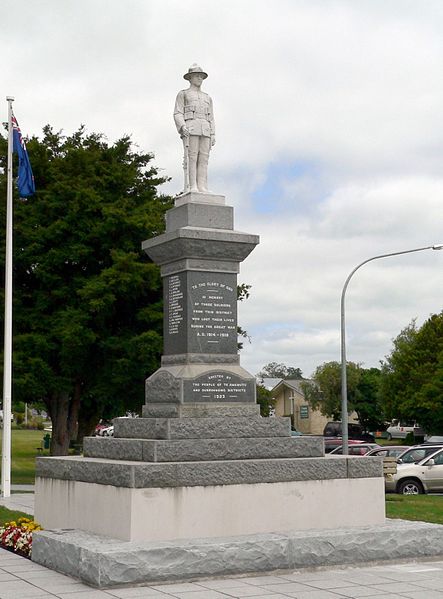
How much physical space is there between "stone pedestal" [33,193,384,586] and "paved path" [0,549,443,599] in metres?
0.22

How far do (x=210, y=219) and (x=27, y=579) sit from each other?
5700 millimetres

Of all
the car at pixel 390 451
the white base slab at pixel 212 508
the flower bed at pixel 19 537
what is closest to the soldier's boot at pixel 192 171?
the white base slab at pixel 212 508

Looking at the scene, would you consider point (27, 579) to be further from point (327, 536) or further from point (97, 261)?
point (97, 261)

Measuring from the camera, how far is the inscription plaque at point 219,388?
12.3 m

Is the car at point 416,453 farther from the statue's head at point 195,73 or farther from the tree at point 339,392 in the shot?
the tree at point 339,392

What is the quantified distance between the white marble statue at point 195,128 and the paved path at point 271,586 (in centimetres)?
597

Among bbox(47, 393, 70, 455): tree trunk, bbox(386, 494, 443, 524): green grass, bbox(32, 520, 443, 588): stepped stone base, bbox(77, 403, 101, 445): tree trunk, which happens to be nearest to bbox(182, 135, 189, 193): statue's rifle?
bbox(32, 520, 443, 588): stepped stone base

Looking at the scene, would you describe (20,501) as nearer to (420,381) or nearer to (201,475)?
(201,475)

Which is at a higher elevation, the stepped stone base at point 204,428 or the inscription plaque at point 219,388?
the inscription plaque at point 219,388

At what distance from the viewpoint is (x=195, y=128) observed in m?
13.7

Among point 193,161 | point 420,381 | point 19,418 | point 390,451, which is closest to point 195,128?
point 193,161

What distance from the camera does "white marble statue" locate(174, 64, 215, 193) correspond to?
1371cm

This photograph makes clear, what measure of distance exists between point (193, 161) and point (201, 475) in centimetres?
500

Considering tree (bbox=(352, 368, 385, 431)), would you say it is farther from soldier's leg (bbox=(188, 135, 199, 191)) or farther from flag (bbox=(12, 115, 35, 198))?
soldier's leg (bbox=(188, 135, 199, 191))
